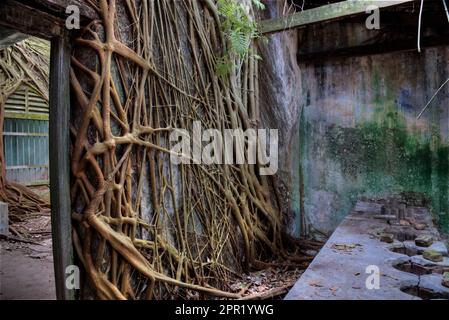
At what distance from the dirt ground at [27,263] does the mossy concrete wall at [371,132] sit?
144 inches

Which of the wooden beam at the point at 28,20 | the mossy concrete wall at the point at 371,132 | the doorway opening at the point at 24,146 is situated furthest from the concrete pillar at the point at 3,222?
the mossy concrete wall at the point at 371,132

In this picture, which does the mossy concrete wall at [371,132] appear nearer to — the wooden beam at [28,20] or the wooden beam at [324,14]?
the wooden beam at [324,14]

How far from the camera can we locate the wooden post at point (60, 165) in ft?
6.98

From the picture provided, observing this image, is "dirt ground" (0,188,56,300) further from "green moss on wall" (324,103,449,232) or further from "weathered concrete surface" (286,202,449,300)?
"green moss on wall" (324,103,449,232)

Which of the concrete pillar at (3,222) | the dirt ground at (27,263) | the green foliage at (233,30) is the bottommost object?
the dirt ground at (27,263)

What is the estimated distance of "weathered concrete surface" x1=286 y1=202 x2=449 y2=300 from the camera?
1766mm

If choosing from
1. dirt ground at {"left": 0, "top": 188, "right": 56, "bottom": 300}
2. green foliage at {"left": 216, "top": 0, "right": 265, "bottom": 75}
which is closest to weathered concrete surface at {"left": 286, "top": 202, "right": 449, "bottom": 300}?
green foliage at {"left": 216, "top": 0, "right": 265, "bottom": 75}

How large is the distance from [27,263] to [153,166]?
244 centimetres

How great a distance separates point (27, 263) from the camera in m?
3.84

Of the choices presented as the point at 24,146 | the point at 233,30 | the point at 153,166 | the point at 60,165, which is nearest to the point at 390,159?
the point at 233,30

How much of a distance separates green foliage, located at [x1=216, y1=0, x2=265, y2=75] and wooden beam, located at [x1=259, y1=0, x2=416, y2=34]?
34 cm
